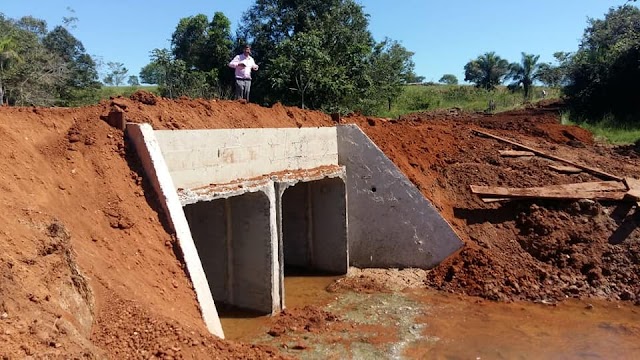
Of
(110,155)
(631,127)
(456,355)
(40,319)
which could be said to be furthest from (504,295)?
Answer: (631,127)

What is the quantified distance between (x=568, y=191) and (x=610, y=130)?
8028mm

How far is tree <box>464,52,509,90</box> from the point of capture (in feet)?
148

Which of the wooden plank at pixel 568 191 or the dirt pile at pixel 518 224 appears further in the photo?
the wooden plank at pixel 568 191

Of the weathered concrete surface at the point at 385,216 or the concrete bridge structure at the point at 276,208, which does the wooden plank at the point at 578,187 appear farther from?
the concrete bridge structure at the point at 276,208

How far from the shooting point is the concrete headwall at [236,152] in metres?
7.50

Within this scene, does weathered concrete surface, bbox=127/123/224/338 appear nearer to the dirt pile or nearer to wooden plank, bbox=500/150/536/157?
the dirt pile

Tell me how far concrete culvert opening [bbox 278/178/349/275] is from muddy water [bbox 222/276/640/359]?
149 centimetres

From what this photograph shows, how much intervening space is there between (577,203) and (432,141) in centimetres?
400

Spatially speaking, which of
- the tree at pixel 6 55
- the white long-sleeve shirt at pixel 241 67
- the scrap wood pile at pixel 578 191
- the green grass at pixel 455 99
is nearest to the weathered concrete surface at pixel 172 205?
the white long-sleeve shirt at pixel 241 67

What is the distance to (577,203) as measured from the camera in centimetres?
1179

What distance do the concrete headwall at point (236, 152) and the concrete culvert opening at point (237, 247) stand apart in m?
0.72

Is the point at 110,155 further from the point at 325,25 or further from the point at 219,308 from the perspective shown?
the point at 325,25

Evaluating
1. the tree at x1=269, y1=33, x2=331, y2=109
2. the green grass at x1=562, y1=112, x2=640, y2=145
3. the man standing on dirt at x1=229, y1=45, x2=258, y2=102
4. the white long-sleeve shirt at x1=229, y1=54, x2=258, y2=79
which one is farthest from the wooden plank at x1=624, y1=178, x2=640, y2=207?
the tree at x1=269, y1=33, x2=331, y2=109

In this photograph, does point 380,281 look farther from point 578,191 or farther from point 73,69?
point 73,69
